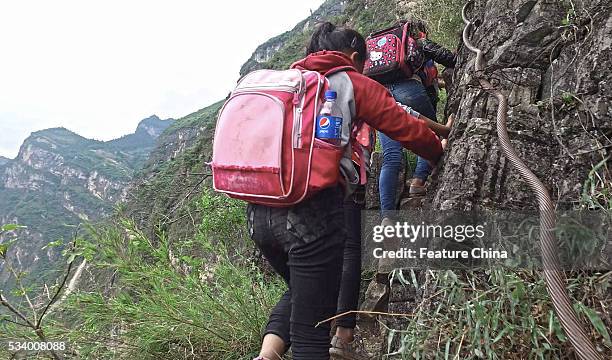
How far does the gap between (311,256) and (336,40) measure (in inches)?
36.9

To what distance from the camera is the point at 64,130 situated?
154m

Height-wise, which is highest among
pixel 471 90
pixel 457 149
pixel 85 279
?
pixel 471 90

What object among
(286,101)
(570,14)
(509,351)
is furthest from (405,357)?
(570,14)

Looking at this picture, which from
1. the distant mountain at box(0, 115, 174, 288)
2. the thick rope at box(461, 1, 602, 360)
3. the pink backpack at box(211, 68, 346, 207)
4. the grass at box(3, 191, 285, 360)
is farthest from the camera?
the distant mountain at box(0, 115, 174, 288)

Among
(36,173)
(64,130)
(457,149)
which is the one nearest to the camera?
(457,149)

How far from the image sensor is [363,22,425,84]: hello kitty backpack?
9.59 feet

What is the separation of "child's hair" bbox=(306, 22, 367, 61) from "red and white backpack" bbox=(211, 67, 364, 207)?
0.80ft

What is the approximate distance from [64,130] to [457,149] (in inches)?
6726

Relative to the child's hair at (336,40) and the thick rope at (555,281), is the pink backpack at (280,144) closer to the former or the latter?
the child's hair at (336,40)

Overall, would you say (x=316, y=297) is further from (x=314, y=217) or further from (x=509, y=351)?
(x=509, y=351)

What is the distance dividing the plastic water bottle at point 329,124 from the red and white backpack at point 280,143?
2 centimetres

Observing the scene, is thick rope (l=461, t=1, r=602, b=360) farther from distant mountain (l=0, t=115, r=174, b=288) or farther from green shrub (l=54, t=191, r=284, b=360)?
distant mountain (l=0, t=115, r=174, b=288)

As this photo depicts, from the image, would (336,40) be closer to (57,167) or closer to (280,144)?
(280,144)

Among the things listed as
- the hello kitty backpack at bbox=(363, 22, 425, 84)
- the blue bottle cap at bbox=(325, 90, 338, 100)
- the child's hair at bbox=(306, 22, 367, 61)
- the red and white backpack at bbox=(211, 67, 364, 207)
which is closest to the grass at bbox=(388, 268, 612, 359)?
the red and white backpack at bbox=(211, 67, 364, 207)
